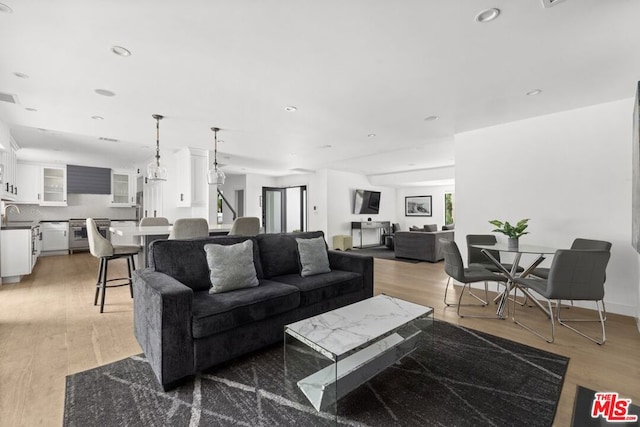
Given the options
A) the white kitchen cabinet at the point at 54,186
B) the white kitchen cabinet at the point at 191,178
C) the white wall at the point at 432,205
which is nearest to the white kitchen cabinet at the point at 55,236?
the white kitchen cabinet at the point at 54,186

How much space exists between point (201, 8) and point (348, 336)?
7.31 ft

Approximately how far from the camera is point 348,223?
9.09 metres

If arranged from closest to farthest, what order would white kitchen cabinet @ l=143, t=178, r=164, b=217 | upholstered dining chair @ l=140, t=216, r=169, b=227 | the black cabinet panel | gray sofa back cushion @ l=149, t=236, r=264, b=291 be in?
gray sofa back cushion @ l=149, t=236, r=264, b=291 → upholstered dining chair @ l=140, t=216, r=169, b=227 → white kitchen cabinet @ l=143, t=178, r=164, b=217 → the black cabinet panel

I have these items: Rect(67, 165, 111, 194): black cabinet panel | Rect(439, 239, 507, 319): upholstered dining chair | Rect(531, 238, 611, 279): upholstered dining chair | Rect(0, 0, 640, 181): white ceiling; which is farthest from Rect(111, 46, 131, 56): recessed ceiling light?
Rect(67, 165, 111, 194): black cabinet panel

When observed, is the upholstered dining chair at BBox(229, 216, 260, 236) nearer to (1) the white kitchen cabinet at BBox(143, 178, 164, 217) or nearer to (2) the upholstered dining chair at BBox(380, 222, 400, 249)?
(1) the white kitchen cabinet at BBox(143, 178, 164, 217)

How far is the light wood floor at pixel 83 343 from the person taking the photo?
1792mm

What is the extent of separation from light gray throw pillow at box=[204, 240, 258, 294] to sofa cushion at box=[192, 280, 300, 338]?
66 mm

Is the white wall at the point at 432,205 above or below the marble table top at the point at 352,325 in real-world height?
above

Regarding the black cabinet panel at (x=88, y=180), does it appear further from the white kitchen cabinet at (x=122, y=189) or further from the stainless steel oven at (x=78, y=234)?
the stainless steel oven at (x=78, y=234)

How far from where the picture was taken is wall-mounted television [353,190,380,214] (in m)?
9.22

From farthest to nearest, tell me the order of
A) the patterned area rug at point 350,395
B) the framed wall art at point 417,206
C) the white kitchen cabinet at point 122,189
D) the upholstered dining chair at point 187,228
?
the framed wall art at point 417,206
the white kitchen cabinet at point 122,189
the upholstered dining chair at point 187,228
the patterned area rug at point 350,395

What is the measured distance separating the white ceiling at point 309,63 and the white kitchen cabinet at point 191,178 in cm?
112

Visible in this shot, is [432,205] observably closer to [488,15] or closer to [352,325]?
[488,15]

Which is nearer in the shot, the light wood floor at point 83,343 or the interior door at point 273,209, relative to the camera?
the light wood floor at point 83,343
